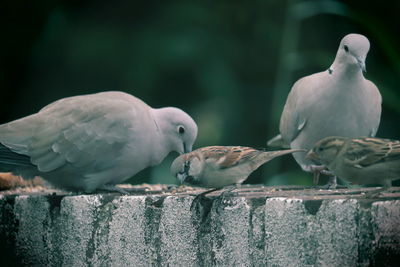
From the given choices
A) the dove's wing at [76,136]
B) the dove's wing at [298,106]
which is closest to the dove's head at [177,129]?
the dove's wing at [76,136]

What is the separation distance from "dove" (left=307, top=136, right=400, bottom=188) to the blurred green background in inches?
84.3

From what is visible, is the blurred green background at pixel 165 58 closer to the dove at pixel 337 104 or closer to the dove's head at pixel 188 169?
the dove at pixel 337 104

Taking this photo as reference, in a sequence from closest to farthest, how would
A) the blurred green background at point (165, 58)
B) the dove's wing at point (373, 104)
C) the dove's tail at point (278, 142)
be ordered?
the dove's wing at point (373, 104), the dove's tail at point (278, 142), the blurred green background at point (165, 58)

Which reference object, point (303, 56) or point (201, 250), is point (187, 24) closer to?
point (303, 56)

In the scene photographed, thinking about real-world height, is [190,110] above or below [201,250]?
above

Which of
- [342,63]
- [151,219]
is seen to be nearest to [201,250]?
[151,219]

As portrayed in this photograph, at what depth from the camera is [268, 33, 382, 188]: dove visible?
8.32 ft

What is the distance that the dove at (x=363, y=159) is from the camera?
194 cm

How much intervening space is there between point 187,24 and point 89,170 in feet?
8.05

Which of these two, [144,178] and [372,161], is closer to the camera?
[372,161]

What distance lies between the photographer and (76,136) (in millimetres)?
2768

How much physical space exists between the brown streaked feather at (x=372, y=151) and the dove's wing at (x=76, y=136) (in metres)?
1.13

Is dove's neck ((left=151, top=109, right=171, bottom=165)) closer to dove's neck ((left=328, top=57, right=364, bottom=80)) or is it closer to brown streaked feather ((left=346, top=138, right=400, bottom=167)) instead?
dove's neck ((left=328, top=57, right=364, bottom=80))

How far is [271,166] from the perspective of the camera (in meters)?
4.21
